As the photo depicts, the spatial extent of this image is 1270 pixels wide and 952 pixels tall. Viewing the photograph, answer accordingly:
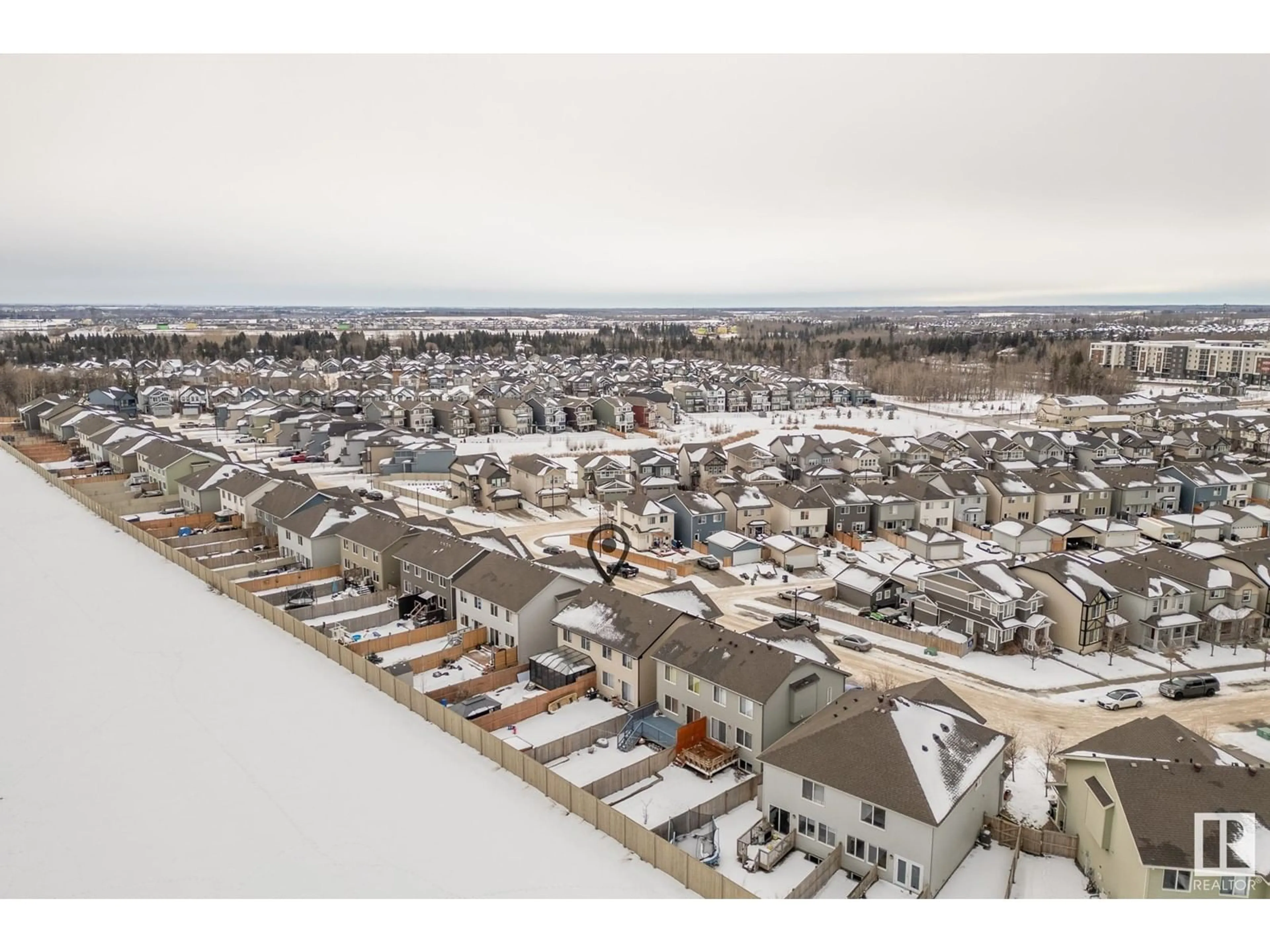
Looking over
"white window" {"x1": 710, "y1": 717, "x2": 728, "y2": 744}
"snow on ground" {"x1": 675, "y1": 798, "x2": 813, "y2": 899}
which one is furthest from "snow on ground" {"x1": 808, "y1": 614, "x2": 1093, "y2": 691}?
"snow on ground" {"x1": 675, "y1": 798, "x2": 813, "y2": 899}

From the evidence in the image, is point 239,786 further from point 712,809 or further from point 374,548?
point 374,548

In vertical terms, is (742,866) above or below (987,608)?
below

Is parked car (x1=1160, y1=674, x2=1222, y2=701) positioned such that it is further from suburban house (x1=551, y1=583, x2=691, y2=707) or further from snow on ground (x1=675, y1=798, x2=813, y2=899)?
snow on ground (x1=675, y1=798, x2=813, y2=899)

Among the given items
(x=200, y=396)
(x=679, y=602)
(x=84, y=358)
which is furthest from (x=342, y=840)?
(x=84, y=358)

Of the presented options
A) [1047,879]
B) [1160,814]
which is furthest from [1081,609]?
[1160,814]

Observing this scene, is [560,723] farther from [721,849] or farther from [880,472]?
[880,472]

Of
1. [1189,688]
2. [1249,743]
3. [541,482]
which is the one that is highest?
[541,482]
